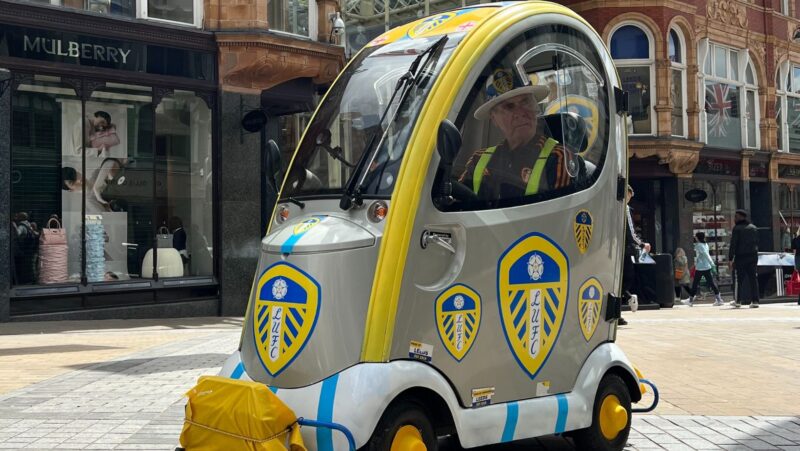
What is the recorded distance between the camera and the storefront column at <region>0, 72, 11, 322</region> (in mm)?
14086

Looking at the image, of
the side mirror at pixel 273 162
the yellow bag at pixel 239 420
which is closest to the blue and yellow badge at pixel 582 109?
the side mirror at pixel 273 162

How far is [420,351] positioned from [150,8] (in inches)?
512

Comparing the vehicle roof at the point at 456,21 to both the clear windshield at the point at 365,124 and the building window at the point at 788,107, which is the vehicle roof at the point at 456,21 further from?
the building window at the point at 788,107

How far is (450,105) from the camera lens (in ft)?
15.6

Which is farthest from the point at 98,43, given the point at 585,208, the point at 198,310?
the point at 585,208

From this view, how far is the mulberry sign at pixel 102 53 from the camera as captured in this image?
14.4m

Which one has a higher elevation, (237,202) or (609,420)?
(237,202)

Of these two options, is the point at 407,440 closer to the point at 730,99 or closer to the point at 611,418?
the point at 611,418

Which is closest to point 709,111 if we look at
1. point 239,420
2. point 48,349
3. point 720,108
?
point 720,108

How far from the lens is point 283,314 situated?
457 cm

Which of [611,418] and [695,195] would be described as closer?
[611,418]

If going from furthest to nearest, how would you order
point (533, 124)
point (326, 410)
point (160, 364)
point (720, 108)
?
point (720, 108)
point (160, 364)
point (533, 124)
point (326, 410)

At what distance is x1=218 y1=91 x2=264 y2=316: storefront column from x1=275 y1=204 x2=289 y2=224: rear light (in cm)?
1184

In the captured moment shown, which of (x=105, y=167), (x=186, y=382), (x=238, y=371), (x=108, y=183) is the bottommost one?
(x=186, y=382)
